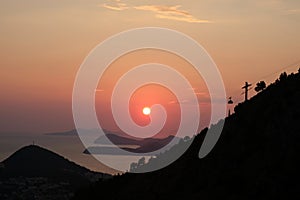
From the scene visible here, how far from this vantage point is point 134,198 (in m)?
57.8

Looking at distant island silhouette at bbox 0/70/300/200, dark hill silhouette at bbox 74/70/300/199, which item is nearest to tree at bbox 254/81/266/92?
distant island silhouette at bbox 0/70/300/200

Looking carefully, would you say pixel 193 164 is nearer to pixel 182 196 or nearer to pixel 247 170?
pixel 182 196

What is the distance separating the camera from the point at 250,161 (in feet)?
145

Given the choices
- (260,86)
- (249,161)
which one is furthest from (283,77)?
(249,161)

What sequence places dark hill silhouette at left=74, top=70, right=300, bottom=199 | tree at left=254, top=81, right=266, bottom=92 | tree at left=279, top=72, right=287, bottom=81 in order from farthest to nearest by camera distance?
tree at left=254, top=81, right=266, bottom=92
tree at left=279, top=72, right=287, bottom=81
dark hill silhouette at left=74, top=70, right=300, bottom=199

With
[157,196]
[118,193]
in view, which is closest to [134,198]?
[157,196]

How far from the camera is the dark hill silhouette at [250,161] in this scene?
3953 centimetres

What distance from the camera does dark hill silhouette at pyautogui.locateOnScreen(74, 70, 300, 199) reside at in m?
39.5

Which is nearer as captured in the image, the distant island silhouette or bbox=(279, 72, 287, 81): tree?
the distant island silhouette

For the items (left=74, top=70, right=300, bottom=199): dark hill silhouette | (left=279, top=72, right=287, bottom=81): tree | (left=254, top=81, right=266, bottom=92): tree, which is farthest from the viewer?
(left=254, top=81, right=266, bottom=92): tree

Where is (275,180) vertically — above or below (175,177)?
below

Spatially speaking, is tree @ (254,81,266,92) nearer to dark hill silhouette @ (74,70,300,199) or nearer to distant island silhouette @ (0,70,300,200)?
distant island silhouette @ (0,70,300,200)

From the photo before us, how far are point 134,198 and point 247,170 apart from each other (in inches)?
708

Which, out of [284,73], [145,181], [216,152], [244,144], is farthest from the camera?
[145,181]
